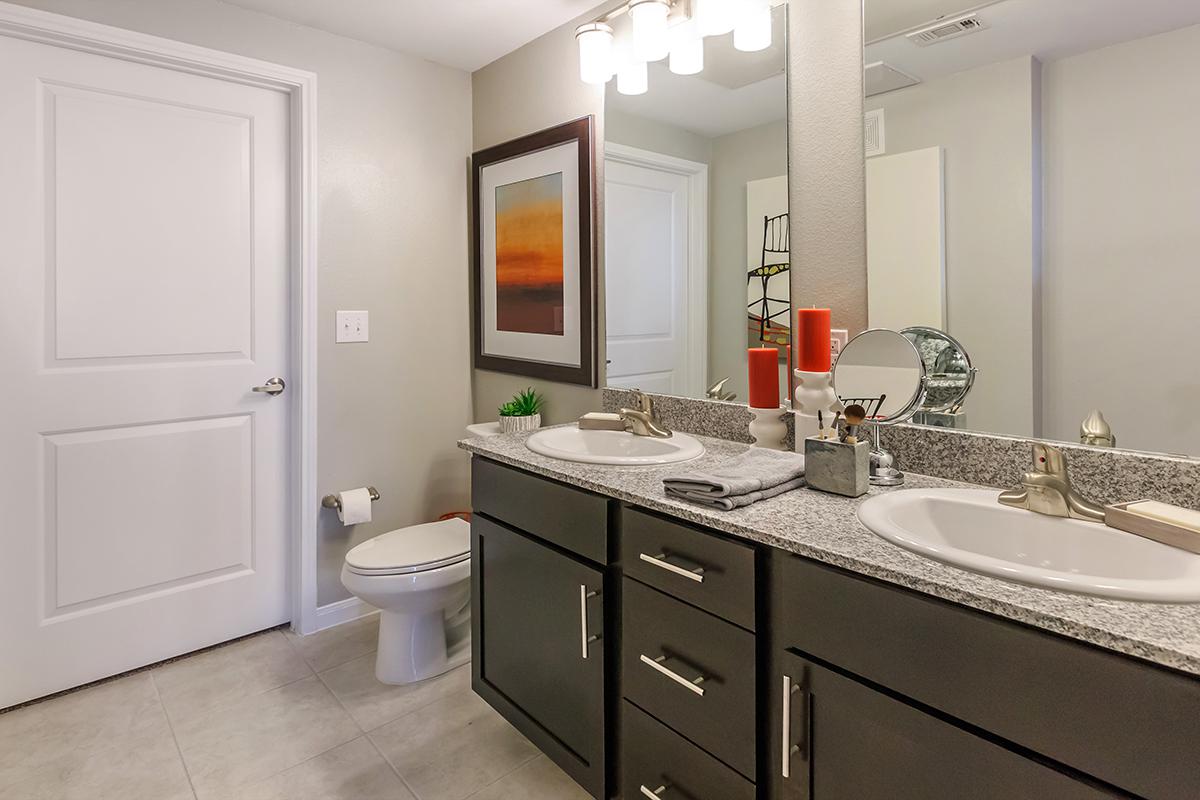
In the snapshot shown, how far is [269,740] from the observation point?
1.89 meters

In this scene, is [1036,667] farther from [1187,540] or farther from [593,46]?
[593,46]

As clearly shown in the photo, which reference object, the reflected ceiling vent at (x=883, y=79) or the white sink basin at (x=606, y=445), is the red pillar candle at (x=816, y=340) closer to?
the white sink basin at (x=606, y=445)

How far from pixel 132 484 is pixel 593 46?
2015 millimetres

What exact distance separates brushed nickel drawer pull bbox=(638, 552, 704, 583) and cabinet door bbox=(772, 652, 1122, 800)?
0.20 metres

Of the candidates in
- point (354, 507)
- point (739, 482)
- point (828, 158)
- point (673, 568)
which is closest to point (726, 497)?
point (739, 482)

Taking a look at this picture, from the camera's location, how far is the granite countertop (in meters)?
0.74

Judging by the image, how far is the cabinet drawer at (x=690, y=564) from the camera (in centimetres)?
115

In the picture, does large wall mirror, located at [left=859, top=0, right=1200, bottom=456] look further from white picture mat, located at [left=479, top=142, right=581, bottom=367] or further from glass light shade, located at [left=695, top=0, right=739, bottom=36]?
white picture mat, located at [left=479, top=142, right=581, bottom=367]

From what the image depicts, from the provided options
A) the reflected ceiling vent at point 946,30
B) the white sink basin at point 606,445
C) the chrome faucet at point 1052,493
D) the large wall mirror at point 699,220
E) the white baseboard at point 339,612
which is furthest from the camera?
the white baseboard at point 339,612

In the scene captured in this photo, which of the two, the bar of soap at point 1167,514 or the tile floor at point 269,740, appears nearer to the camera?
the bar of soap at point 1167,514

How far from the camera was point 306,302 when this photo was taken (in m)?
2.41

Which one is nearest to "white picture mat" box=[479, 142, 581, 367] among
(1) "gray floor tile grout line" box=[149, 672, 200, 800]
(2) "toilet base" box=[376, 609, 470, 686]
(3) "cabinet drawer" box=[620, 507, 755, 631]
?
(2) "toilet base" box=[376, 609, 470, 686]

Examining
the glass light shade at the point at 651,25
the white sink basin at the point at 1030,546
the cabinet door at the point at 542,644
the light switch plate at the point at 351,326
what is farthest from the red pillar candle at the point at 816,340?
the light switch plate at the point at 351,326

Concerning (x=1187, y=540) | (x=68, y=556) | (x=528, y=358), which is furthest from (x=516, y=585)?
(x=68, y=556)
